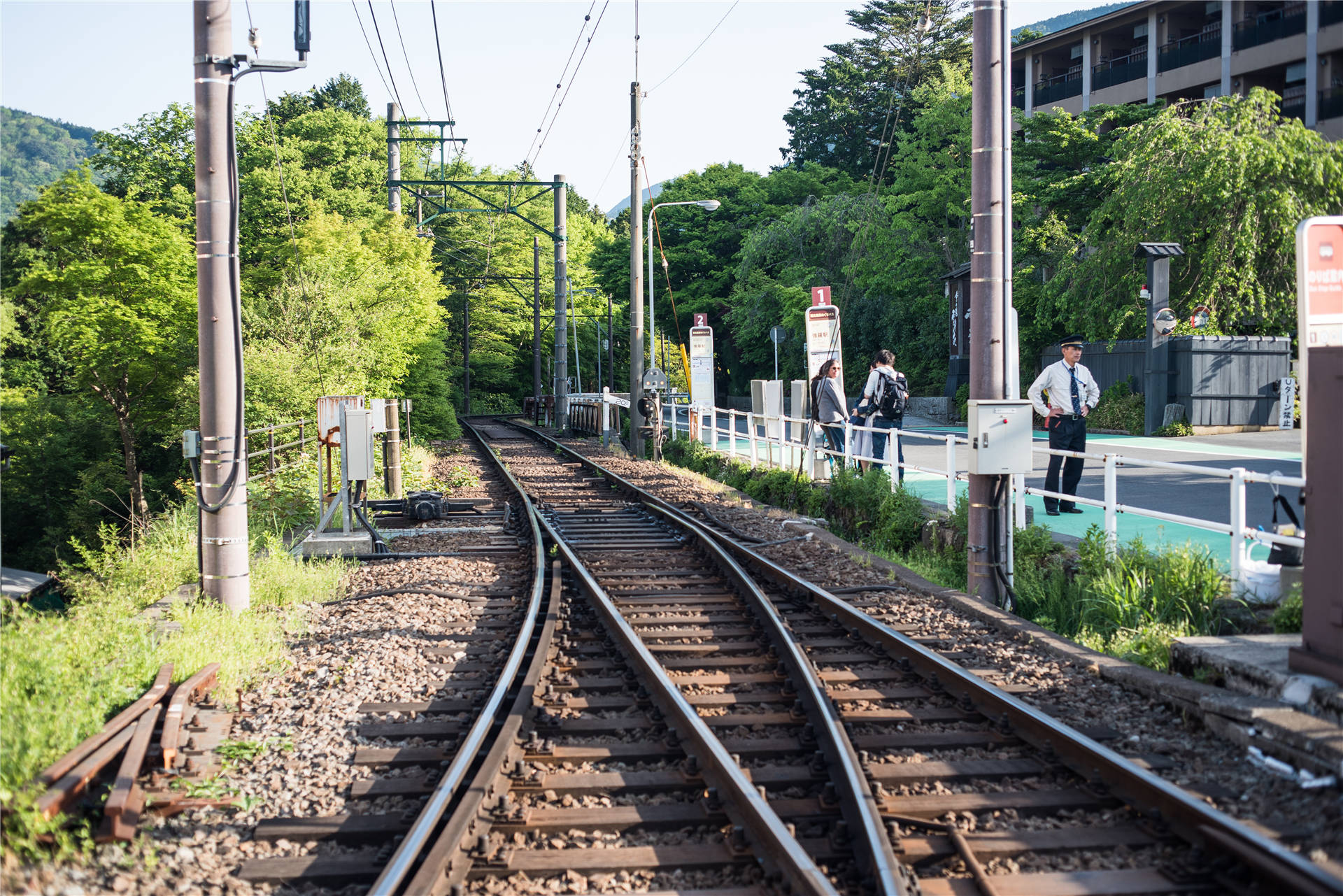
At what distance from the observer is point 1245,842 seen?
413 cm

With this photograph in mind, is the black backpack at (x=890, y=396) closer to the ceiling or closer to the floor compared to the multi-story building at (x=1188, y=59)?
closer to the floor

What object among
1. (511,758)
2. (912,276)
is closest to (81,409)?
(912,276)

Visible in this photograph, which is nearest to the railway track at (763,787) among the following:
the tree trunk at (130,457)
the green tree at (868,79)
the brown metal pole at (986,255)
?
the brown metal pole at (986,255)

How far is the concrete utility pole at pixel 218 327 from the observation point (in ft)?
28.5

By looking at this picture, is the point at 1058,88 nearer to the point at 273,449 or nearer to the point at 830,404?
the point at 830,404

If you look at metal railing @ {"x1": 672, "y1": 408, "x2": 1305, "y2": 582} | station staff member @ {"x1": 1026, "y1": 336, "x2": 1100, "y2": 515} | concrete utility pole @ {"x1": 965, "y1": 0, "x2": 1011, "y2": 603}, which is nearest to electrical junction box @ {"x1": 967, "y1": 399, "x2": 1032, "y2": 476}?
concrete utility pole @ {"x1": 965, "y1": 0, "x2": 1011, "y2": 603}

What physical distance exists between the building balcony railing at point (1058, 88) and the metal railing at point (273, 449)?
1569 inches

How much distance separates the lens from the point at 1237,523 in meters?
7.68

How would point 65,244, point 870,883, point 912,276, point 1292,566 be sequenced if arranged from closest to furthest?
point 870,883 < point 1292,566 < point 65,244 < point 912,276

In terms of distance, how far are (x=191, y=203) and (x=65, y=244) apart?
17.7 meters

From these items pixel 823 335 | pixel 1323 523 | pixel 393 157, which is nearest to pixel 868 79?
pixel 393 157

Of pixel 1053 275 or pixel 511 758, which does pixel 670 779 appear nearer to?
pixel 511 758

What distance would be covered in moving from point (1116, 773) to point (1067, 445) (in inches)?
318

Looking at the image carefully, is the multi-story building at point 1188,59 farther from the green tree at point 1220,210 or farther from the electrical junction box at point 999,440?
the electrical junction box at point 999,440
